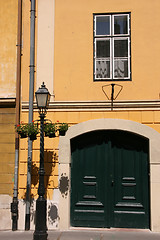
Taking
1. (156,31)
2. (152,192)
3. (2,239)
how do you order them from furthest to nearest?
(156,31) < (152,192) < (2,239)

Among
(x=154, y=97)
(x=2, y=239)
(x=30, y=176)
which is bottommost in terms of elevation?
(x=2, y=239)

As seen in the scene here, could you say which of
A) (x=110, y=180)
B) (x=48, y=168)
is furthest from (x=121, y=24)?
(x=48, y=168)

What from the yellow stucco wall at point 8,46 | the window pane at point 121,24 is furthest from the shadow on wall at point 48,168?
the window pane at point 121,24

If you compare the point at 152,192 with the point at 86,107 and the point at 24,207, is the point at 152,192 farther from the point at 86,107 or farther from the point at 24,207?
the point at 24,207

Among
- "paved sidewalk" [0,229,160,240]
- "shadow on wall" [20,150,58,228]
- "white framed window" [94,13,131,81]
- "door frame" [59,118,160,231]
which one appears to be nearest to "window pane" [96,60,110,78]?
"white framed window" [94,13,131,81]

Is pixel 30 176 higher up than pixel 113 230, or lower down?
higher up

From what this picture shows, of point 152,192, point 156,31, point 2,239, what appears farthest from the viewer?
point 156,31

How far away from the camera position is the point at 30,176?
7.59 m

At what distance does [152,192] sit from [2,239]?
3879mm

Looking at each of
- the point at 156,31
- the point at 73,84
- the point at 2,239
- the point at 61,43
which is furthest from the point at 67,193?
the point at 156,31

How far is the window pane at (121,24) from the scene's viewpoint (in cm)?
802

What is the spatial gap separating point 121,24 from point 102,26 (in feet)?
1.79

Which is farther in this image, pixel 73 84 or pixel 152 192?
pixel 73 84

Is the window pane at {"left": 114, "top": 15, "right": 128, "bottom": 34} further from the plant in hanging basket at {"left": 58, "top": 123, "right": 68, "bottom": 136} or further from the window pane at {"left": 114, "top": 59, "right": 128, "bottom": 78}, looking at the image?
the plant in hanging basket at {"left": 58, "top": 123, "right": 68, "bottom": 136}
